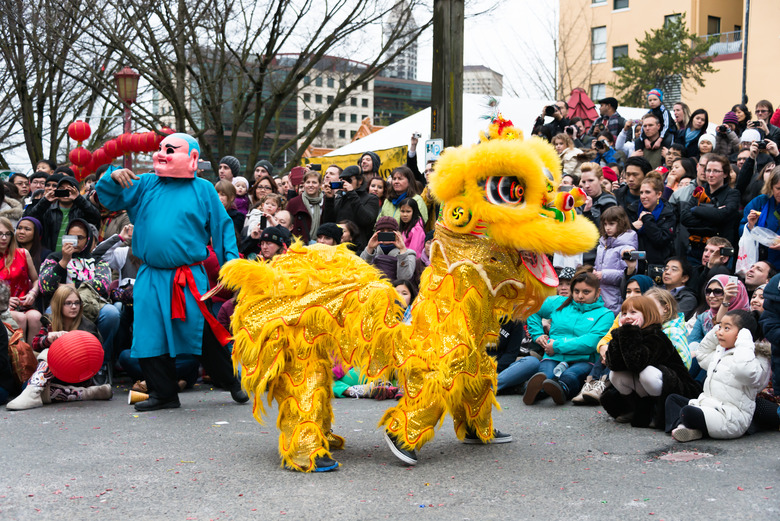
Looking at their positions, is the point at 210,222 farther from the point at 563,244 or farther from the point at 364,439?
the point at 563,244

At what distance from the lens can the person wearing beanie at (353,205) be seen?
29.4 feet

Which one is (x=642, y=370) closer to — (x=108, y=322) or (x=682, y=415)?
(x=682, y=415)

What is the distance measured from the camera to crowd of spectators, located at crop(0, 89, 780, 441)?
573cm

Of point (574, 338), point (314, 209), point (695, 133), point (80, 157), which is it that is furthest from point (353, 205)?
point (80, 157)

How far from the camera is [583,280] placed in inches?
268

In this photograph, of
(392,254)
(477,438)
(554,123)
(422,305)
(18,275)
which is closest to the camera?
(422,305)

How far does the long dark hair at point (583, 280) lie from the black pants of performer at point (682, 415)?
1470 millimetres

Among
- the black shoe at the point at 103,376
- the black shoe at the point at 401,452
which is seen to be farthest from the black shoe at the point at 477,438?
the black shoe at the point at 103,376

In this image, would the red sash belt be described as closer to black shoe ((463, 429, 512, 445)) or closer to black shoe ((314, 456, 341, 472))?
black shoe ((314, 456, 341, 472))

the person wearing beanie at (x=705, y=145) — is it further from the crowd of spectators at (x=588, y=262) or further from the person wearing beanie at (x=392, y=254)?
the person wearing beanie at (x=392, y=254)

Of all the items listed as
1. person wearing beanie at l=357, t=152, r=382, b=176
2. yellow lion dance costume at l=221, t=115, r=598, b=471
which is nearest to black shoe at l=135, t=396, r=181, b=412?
yellow lion dance costume at l=221, t=115, r=598, b=471

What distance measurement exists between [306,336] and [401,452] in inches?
32.1

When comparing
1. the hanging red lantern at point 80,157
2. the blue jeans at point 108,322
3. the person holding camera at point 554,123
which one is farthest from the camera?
the person holding camera at point 554,123

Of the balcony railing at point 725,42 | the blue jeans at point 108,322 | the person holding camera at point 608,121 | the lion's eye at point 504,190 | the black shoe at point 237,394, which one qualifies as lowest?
the black shoe at point 237,394
